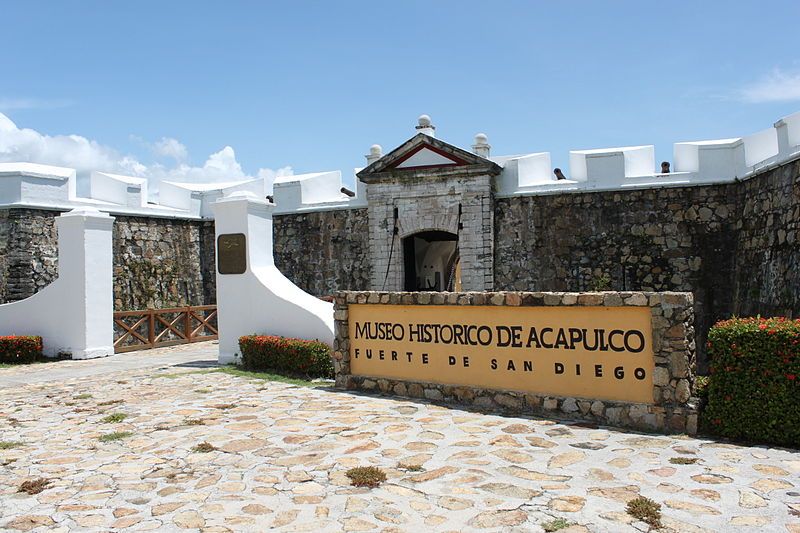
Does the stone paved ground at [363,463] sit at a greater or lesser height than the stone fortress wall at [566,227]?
lesser

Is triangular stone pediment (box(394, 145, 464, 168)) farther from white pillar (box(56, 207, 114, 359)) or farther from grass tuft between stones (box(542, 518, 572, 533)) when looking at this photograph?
grass tuft between stones (box(542, 518, 572, 533))

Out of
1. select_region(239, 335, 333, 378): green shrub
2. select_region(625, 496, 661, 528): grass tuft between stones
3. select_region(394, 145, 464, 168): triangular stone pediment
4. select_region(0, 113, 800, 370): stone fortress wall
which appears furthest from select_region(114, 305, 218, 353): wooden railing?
select_region(625, 496, 661, 528): grass tuft between stones

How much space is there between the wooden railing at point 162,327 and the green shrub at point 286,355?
4360mm

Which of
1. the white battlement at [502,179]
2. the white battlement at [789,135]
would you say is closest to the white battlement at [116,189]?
the white battlement at [502,179]

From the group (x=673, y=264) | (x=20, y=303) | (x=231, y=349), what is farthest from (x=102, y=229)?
(x=673, y=264)

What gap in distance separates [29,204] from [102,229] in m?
2.77

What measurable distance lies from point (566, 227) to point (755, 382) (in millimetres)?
8961

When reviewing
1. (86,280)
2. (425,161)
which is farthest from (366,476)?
(425,161)

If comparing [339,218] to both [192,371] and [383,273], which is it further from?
[192,371]

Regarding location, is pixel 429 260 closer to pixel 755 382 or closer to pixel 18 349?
pixel 18 349

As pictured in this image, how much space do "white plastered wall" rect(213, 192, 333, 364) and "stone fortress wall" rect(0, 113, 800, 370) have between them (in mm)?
5199

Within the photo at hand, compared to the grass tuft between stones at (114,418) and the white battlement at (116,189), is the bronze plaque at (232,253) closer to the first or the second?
the grass tuft between stones at (114,418)

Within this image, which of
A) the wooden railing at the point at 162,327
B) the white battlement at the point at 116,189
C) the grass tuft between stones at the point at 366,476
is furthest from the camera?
the white battlement at the point at 116,189

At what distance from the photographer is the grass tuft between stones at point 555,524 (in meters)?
3.70
